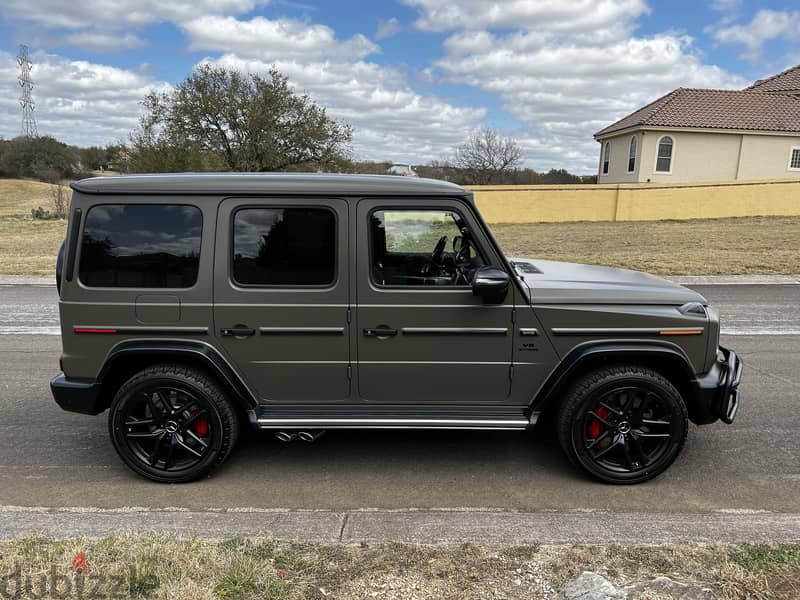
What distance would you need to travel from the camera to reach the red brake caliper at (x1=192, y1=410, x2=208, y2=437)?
12.3ft

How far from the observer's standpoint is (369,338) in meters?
3.63

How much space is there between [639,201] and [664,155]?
864 cm

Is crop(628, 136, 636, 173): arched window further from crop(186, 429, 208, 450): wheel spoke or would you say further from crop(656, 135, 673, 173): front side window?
crop(186, 429, 208, 450): wheel spoke

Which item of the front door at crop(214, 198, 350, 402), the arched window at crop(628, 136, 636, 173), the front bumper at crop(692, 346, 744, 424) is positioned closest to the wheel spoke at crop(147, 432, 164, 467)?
the front door at crop(214, 198, 350, 402)

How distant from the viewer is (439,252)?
391cm

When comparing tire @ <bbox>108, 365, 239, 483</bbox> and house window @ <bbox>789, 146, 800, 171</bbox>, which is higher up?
house window @ <bbox>789, 146, 800, 171</bbox>

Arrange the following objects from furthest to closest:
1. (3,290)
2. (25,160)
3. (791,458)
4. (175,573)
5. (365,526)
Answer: (25,160), (3,290), (791,458), (365,526), (175,573)

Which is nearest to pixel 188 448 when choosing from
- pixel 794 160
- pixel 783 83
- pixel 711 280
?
pixel 711 280

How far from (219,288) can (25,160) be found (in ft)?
216

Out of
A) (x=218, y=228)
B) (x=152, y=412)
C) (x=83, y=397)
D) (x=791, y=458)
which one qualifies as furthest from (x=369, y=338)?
(x=791, y=458)

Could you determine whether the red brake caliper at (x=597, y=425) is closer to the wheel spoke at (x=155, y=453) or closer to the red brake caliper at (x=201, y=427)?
the red brake caliper at (x=201, y=427)

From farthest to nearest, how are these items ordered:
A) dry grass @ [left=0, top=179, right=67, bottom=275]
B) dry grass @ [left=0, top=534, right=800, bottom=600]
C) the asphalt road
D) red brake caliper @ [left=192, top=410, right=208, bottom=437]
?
dry grass @ [left=0, top=179, right=67, bottom=275]
red brake caliper @ [left=192, top=410, right=208, bottom=437]
the asphalt road
dry grass @ [left=0, top=534, right=800, bottom=600]

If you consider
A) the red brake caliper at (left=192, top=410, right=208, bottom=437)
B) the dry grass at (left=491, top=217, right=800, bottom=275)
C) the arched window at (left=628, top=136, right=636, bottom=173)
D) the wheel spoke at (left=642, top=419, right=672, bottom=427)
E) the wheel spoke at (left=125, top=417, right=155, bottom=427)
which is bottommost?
the red brake caliper at (left=192, top=410, right=208, bottom=437)

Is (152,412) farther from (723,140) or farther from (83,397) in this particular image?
(723,140)
